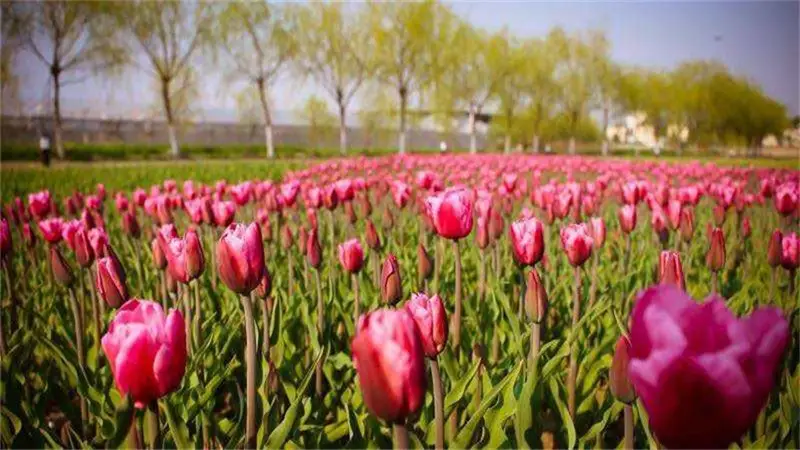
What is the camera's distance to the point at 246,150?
3578 cm

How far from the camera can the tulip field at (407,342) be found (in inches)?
29.9

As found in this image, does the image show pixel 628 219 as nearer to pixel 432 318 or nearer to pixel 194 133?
pixel 432 318

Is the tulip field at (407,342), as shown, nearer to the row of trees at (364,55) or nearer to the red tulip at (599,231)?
the red tulip at (599,231)

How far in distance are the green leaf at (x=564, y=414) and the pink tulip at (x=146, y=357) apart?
1.02m

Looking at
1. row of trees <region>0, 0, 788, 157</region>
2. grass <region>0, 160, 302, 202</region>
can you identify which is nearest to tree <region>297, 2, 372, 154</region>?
row of trees <region>0, 0, 788, 157</region>

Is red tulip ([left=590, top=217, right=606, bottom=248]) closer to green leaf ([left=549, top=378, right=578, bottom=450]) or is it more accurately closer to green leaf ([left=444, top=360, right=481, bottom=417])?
green leaf ([left=549, top=378, right=578, bottom=450])

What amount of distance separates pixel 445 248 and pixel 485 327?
3.82ft

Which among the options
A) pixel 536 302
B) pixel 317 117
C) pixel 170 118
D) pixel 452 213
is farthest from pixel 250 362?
pixel 317 117

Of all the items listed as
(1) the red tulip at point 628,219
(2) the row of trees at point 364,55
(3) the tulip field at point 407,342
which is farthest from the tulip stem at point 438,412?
(2) the row of trees at point 364,55

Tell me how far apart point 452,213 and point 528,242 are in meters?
0.30

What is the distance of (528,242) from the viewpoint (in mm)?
2094

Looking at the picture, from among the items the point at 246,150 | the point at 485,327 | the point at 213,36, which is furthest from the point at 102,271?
the point at 246,150

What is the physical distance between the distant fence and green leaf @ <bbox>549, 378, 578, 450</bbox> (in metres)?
40.5

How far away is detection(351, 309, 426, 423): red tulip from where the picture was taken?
0.91 metres
